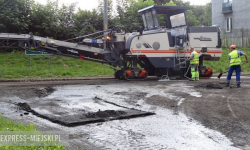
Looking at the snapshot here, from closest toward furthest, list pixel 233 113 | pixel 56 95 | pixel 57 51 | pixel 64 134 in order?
pixel 64 134 < pixel 233 113 < pixel 56 95 < pixel 57 51

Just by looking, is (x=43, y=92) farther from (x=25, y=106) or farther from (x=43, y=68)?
(x=43, y=68)

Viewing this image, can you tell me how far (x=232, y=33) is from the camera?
3469cm

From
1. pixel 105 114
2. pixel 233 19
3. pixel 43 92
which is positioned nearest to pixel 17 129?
pixel 105 114

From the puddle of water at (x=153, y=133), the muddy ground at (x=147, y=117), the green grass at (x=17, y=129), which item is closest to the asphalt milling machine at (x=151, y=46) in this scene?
the muddy ground at (x=147, y=117)

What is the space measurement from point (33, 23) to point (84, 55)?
26.7 ft

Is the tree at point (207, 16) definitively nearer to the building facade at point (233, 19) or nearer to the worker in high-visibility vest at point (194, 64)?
the building facade at point (233, 19)

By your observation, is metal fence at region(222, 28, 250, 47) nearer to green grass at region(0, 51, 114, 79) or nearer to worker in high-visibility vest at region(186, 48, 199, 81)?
green grass at region(0, 51, 114, 79)

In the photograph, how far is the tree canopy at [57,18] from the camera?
786 inches

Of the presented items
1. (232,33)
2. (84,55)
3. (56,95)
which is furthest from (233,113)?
(232,33)

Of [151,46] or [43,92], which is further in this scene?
[151,46]

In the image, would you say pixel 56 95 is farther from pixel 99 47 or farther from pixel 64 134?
pixel 99 47

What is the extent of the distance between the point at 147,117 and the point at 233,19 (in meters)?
33.0

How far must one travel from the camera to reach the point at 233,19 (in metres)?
36.8

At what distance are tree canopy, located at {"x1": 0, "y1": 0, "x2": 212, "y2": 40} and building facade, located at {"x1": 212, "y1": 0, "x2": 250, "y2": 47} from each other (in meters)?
10.8
